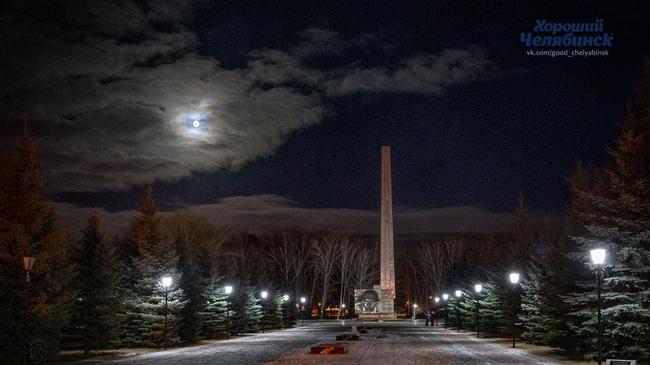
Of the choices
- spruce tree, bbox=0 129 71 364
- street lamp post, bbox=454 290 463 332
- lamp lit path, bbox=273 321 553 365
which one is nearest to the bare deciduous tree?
street lamp post, bbox=454 290 463 332

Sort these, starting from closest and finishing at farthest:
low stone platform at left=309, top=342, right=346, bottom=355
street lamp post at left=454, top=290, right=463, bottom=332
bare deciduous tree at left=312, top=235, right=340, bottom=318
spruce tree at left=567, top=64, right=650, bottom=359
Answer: spruce tree at left=567, top=64, right=650, bottom=359 < low stone platform at left=309, top=342, right=346, bottom=355 < street lamp post at left=454, top=290, right=463, bottom=332 < bare deciduous tree at left=312, top=235, right=340, bottom=318

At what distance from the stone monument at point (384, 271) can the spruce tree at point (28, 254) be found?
49.5 meters

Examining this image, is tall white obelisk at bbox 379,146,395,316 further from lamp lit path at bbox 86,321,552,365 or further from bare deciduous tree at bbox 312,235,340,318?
lamp lit path at bbox 86,321,552,365

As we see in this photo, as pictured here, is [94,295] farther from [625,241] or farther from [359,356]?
[625,241]

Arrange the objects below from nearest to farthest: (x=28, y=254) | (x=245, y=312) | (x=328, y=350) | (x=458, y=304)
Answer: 1. (x=28, y=254)
2. (x=328, y=350)
3. (x=245, y=312)
4. (x=458, y=304)

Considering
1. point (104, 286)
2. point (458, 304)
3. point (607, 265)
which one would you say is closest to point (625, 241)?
point (607, 265)

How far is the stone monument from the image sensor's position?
237 ft

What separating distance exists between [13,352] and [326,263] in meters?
74.6

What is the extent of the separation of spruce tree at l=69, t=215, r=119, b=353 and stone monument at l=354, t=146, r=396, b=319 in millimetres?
43216

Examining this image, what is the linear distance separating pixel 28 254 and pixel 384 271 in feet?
183

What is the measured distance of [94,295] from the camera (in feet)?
→ 101

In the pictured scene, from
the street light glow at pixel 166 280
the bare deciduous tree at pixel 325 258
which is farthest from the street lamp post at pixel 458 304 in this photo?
the bare deciduous tree at pixel 325 258

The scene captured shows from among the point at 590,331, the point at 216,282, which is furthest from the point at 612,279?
the point at 216,282

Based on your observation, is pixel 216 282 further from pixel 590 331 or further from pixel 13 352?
pixel 590 331
